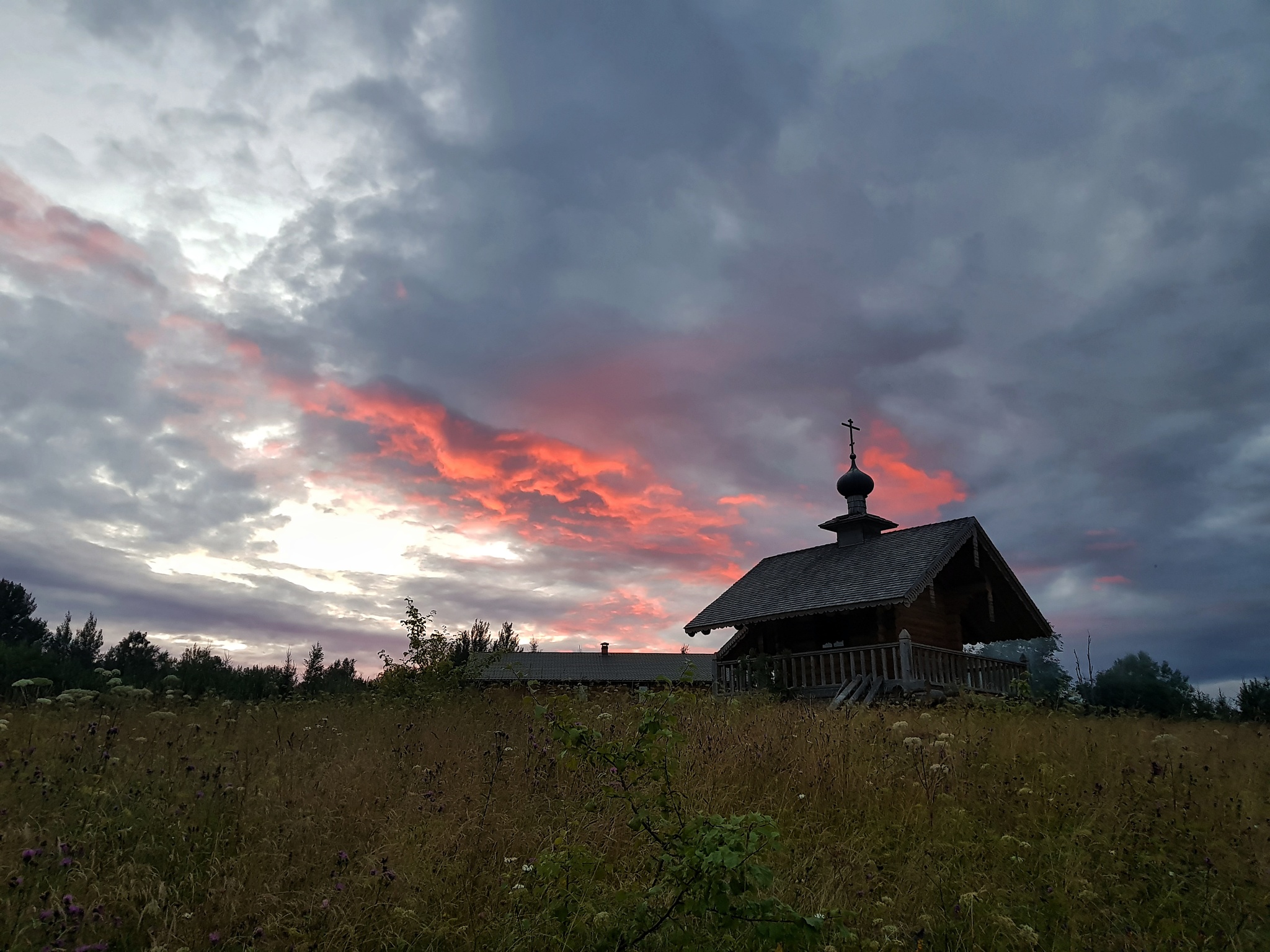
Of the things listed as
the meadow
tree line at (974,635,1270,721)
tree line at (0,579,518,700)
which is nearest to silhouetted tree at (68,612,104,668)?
tree line at (0,579,518,700)

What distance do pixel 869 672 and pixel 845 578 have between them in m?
2.89

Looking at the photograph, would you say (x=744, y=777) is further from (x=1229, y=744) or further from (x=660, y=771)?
(x=1229, y=744)

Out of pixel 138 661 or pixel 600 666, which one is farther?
pixel 600 666

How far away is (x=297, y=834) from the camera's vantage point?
6.57 metres

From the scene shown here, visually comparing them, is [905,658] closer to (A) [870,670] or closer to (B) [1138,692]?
(A) [870,670]

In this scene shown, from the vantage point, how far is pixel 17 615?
39.4m

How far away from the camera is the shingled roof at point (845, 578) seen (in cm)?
1911

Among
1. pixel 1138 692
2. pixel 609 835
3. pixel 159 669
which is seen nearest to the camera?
pixel 609 835

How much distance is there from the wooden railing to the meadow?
25.7 feet

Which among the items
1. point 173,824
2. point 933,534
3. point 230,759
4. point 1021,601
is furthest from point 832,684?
point 173,824

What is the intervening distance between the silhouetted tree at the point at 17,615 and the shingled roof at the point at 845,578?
3527 cm

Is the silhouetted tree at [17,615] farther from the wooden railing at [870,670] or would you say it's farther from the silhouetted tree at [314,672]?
the wooden railing at [870,670]

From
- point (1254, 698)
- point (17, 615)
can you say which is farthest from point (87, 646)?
point (1254, 698)

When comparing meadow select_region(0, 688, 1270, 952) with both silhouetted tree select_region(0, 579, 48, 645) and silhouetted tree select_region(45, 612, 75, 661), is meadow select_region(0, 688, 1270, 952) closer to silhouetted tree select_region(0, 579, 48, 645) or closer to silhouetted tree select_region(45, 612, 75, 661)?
silhouetted tree select_region(45, 612, 75, 661)
